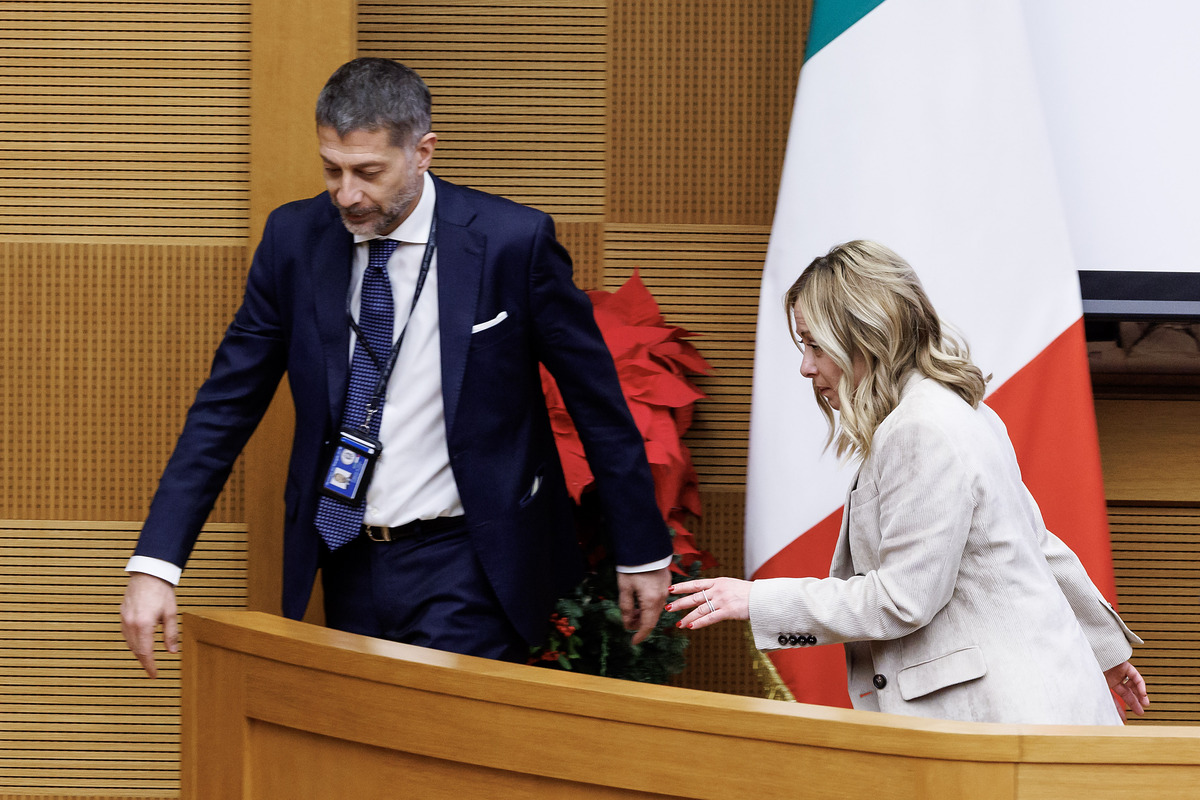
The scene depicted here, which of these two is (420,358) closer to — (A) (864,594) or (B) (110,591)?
(A) (864,594)

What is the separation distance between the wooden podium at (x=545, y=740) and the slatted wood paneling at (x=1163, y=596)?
2075 mm

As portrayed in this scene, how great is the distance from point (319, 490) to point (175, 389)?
1031 millimetres

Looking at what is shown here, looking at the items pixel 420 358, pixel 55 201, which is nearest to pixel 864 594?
pixel 420 358

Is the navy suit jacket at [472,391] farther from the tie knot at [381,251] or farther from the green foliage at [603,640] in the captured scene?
the green foliage at [603,640]

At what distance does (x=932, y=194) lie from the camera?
87.4 inches

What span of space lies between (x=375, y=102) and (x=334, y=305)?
35cm

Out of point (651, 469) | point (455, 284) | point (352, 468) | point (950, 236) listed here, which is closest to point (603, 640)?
point (651, 469)

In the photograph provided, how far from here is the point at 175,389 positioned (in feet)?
8.82

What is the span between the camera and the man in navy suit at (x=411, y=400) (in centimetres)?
180

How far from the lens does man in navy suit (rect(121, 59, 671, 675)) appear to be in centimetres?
180

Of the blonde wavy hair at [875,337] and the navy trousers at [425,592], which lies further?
the navy trousers at [425,592]

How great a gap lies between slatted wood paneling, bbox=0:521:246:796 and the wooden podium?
1.39 metres

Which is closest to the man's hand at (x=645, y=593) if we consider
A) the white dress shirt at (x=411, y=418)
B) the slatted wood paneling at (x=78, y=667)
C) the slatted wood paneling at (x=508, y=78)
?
the white dress shirt at (x=411, y=418)

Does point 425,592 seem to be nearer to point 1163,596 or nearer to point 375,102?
point 375,102
